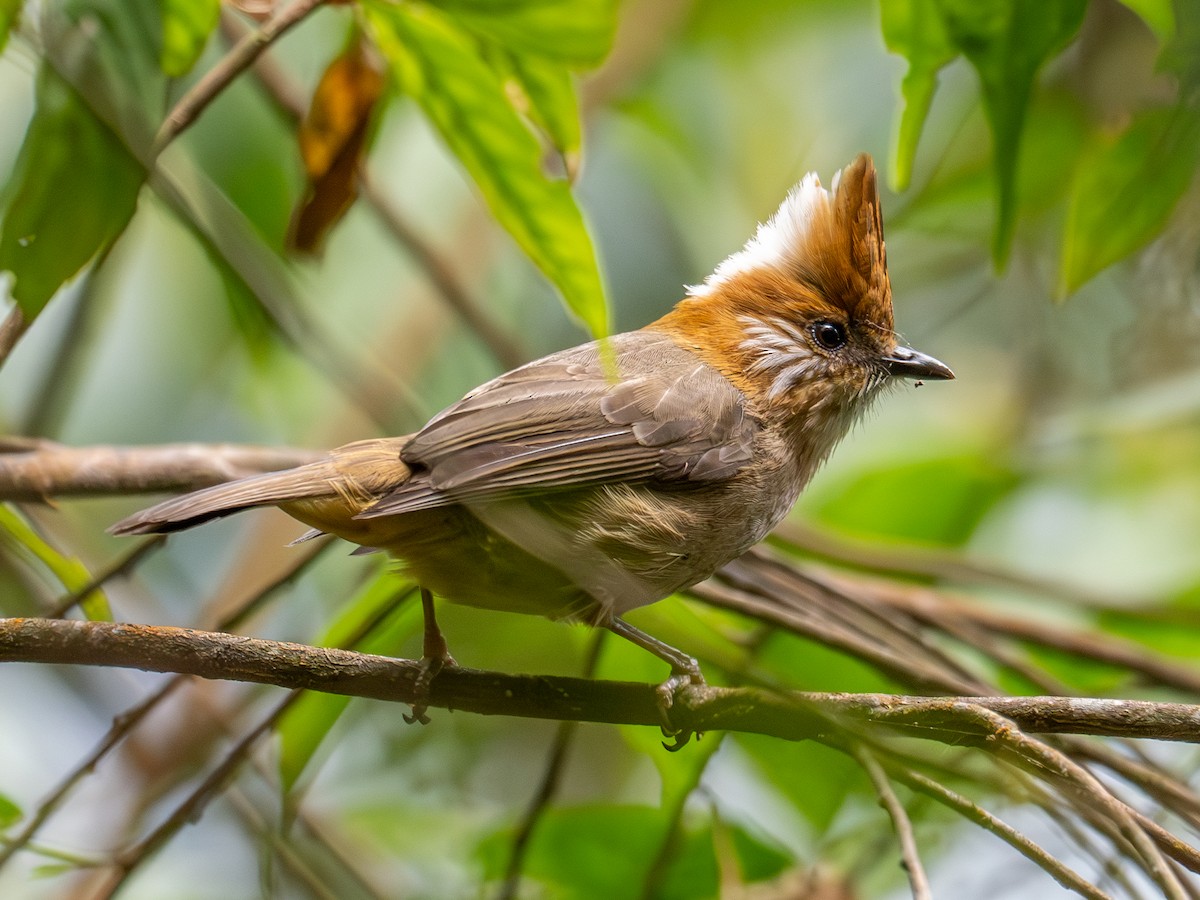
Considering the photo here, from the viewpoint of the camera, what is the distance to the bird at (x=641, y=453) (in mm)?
2736

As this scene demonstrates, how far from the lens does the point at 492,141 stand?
2342 mm

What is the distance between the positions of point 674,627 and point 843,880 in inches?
30.4

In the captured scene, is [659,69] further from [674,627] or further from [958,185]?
[674,627]

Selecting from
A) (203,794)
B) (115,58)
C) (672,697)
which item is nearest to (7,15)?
(115,58)

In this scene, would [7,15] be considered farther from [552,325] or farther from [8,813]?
[552,325]

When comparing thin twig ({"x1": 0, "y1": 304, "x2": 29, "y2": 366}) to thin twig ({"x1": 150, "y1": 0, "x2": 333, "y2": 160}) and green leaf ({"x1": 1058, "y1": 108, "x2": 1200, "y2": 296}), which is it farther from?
green leaf ({"x1": 1058, "y1": 108, "x2": 1200, "y2": 296})

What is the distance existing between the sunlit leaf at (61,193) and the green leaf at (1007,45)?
1.54 metres

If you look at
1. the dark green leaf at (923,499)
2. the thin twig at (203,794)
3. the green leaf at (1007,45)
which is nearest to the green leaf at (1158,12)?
the green leaf at (1007,45)

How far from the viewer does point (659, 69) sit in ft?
19.3

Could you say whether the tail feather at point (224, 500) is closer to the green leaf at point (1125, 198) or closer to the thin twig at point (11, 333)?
the thin twig at point (11, 333)

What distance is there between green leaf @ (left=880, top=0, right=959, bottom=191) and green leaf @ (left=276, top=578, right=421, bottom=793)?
60.5 inches

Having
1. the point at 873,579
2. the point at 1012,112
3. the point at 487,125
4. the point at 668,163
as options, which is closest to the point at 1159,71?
the point at 1012,112

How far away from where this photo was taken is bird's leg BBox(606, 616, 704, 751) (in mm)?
2555

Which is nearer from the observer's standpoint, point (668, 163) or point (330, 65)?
point (330, 65)
